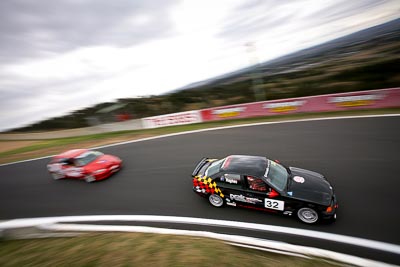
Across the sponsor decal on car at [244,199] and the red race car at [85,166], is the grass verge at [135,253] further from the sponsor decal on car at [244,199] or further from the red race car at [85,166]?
the red race car at [85,166]

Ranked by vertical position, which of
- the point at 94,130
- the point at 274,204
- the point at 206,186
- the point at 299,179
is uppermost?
the point at 94,130

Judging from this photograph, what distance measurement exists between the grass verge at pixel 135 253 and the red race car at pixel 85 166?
11.3ft

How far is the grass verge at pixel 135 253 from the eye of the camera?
14.8 feet

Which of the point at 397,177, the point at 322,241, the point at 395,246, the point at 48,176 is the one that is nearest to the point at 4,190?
the point at 48,176

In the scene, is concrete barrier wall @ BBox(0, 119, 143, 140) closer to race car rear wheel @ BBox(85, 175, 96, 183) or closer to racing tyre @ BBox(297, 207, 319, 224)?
race car rear wheel @ BBox(85, 175, 96, 183)

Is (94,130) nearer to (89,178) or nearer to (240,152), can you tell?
(89,178)

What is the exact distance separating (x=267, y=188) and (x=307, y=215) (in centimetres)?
112

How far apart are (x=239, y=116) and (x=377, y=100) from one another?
305 inches

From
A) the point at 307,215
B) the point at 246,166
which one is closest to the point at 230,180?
the point at 246,166

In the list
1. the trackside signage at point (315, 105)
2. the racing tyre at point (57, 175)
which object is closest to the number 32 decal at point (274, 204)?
the racing tyre at point (57, 175)

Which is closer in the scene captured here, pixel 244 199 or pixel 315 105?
pixel 244 199

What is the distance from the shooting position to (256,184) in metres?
5.91

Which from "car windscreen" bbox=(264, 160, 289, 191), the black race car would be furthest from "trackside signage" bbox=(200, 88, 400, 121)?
"car windscreen" bbox=(264, 160, 289, 191)

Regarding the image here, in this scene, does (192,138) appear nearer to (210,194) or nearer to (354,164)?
(210,194)
